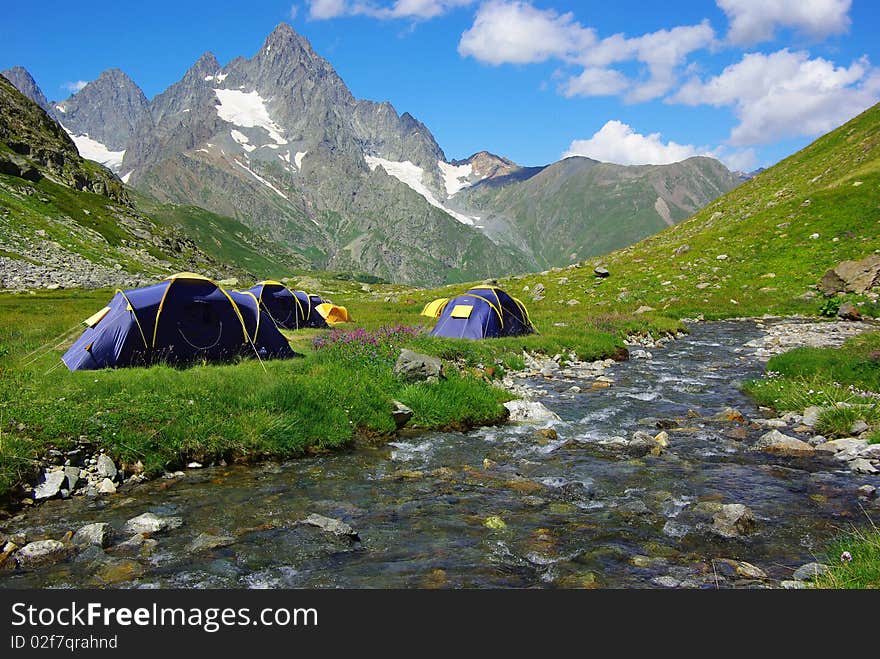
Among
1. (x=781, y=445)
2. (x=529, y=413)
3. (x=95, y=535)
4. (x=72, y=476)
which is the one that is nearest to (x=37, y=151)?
(x=72, y=476)

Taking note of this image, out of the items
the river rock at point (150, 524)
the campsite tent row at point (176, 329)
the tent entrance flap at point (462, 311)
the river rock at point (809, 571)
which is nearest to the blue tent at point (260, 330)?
the campsite tent row at point (176, 329)

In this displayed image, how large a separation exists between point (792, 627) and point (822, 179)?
77873 millimetres

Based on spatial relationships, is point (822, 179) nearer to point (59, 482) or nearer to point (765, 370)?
point (765, 370)

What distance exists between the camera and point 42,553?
7559 millimetres

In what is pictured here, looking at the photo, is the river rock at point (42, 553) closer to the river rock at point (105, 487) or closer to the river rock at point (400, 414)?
the river rock at point (105, 487)

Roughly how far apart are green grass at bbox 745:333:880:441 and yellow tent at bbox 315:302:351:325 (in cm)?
3050

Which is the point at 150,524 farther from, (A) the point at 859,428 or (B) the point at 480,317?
(B) the point at 480,317

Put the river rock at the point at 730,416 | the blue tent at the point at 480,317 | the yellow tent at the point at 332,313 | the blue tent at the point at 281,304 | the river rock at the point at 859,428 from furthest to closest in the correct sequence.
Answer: the yellow tent at the point at 332,313 → the blue tent at the point at 281,304 → the blue tent at the point at 480,317 → the river rock at the point at 730,416 → the river rock at the point at 859,428

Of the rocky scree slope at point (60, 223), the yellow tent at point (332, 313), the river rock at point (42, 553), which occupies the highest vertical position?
the rocky scree slope at point (60, 223)

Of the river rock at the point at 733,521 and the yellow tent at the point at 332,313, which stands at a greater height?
the yellow tent at the point at 332,313

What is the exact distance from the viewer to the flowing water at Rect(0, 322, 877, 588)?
7258mm

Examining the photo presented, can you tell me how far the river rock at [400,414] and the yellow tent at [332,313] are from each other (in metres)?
27.7

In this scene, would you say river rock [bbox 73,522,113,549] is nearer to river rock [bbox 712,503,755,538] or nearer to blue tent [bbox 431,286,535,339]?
river rock [bbox 712,503,755,538]

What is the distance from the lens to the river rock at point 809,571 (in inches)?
265
